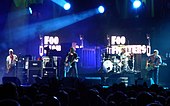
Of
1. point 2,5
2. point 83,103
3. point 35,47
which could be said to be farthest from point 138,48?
point 83,103

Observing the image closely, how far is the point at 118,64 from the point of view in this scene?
20.3 meters

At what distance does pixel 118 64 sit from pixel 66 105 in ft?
48.1

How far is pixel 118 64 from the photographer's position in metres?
20.3

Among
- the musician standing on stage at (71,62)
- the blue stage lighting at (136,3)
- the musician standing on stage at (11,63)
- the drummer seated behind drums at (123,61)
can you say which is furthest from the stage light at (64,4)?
the musician standing on stage at (11,63)

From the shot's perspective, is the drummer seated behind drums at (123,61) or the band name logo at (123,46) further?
the band name logo at (123,46)

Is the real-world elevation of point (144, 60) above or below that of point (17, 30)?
below

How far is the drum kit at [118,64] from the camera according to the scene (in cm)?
2030

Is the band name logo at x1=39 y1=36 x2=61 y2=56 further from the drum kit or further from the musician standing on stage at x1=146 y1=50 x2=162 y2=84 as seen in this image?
the musician standing on stage at x1=146 y1=50 x2=162 y2=84

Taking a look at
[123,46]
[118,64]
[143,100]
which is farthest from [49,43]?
[143,100]

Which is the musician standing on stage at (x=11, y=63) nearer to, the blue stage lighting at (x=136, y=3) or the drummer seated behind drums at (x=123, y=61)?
the drummer seated behind drums at (x=123, y=61)

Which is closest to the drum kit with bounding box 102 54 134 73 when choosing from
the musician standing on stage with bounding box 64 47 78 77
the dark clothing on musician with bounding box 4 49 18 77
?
the musician standing on stage with bounding box 64 47 78 77

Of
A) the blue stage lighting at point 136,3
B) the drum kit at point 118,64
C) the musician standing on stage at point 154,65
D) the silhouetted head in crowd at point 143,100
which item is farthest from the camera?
the blue stage lighting at point 136,3

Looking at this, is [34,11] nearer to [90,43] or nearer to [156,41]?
[90,43]

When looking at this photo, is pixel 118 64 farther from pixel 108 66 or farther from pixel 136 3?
pixel 136 3
